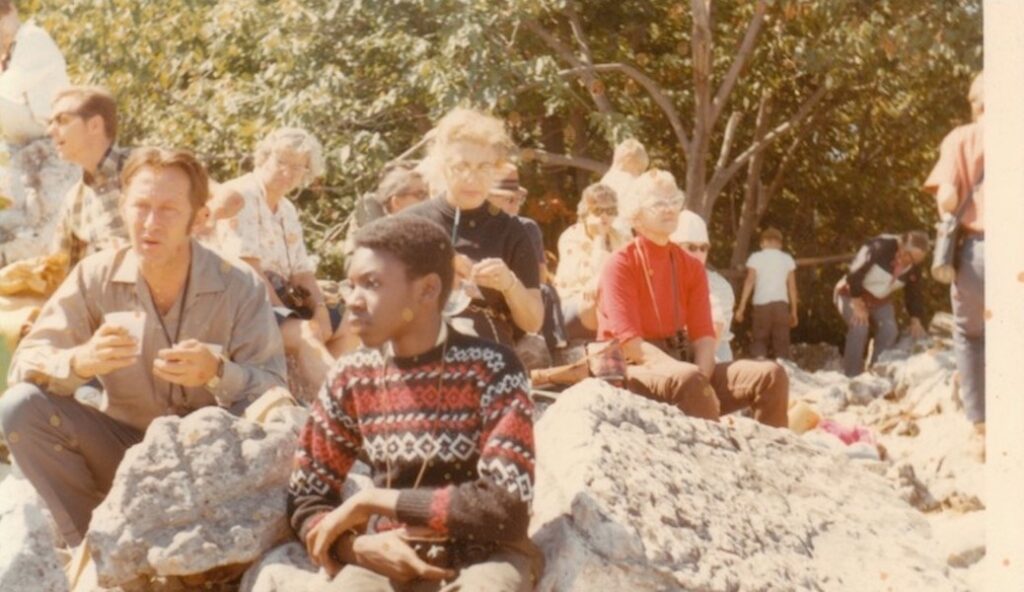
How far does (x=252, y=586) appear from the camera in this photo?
3689 mm

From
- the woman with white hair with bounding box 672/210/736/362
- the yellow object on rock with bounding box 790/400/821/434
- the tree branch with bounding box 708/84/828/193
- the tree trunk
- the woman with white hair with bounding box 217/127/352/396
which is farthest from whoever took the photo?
the tree trunk

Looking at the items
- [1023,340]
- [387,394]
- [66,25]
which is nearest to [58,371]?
[387,394]

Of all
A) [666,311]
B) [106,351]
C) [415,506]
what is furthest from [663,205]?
[415,506]

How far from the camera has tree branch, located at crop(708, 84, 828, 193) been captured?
675 inches

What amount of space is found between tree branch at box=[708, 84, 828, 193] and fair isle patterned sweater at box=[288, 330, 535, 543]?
1385 centimetres

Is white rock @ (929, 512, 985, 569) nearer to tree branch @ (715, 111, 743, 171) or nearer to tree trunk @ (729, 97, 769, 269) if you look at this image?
tree branch @ (715, 111, 743, 171)

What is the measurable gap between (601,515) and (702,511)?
0.40 m

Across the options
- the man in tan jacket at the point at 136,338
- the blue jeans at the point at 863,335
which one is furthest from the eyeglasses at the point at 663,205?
the blue jeans at the point at 863,335

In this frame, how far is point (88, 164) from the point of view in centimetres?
551

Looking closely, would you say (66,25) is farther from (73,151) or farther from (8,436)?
(8,436)

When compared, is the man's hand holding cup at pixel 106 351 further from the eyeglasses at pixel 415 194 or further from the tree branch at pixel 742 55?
the tree branch at pixel 742 55

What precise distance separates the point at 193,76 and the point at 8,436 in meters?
12.8

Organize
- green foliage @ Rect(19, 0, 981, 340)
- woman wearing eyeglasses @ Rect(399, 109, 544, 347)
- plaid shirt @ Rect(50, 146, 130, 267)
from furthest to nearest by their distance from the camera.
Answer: green foliage @ Rect(19, 0, 981, 340) → plaid shirt @ Rect(50, 146, 130, 267) → woman wearing eyeglasses @ Rect(399, 109, 544, 347)

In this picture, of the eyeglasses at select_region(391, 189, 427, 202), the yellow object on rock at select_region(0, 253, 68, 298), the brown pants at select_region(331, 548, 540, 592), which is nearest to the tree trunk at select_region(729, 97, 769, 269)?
the eyeglasses at select_region(391, 189, 427, 202)
